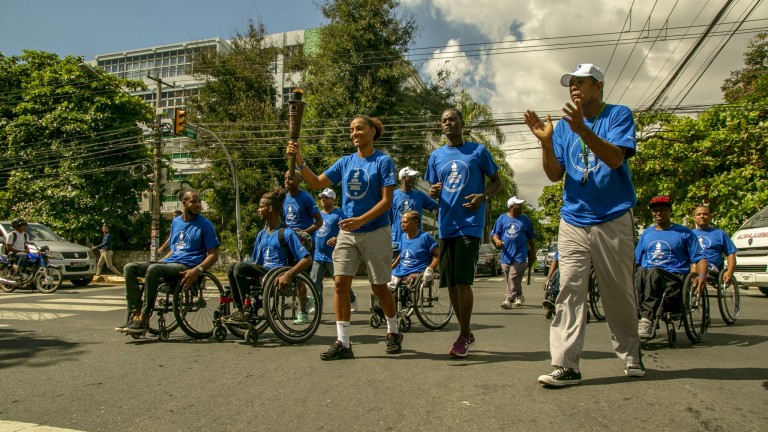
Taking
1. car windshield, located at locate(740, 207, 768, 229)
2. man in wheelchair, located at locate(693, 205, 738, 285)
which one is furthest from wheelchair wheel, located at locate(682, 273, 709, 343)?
car windshield, located at locate(740, 207, 768, 229)

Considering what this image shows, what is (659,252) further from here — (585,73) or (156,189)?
(156,189)

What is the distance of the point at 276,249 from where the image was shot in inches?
246

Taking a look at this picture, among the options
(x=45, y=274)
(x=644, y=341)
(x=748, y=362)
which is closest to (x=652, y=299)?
(x=644, y=341)

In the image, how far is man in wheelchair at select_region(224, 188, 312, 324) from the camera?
5.90m

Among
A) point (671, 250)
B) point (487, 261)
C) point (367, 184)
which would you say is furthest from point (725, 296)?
point (487, 261)

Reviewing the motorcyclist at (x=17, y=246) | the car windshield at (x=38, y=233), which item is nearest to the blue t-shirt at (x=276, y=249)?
the motorcyclist at (x=17, y=246)

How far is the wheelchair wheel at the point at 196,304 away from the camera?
20.0ft

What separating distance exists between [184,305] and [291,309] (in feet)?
3.72

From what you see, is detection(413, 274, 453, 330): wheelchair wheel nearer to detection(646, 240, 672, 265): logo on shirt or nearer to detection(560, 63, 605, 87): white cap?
detection(646, 240, 672, 265): logo on shirt

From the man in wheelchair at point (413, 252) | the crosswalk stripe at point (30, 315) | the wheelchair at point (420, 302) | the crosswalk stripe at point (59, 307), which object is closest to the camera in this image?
the wheelchair at point (420, 302)

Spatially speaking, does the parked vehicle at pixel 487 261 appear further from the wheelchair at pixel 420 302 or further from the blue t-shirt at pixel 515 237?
the wheelchair at pixel 420 302

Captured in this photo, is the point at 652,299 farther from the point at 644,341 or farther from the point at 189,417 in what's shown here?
the point at 189,417

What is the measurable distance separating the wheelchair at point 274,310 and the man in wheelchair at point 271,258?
0.04 metres

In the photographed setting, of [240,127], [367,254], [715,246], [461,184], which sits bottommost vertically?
[367,254]
